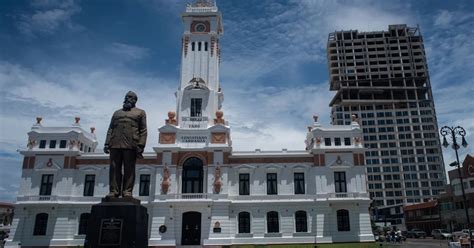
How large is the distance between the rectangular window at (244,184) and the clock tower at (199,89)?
3.98 m

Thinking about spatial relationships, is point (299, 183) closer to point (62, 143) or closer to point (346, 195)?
point (346, 195)

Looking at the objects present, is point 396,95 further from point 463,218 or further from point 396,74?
point 463,218

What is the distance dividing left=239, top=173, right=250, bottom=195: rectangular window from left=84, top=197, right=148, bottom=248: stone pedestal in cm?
2653

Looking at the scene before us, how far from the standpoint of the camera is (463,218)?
2253 inches

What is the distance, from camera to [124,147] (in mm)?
13859

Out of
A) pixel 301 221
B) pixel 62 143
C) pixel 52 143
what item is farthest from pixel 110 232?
pixel 52 143

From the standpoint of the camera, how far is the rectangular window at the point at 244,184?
129 feet

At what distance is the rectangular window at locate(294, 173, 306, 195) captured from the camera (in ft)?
130

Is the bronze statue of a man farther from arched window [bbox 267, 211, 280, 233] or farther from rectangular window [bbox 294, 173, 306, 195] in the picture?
rectangular window [bbox 294, 173, 306, 195]

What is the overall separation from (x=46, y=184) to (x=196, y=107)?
17.9 meters

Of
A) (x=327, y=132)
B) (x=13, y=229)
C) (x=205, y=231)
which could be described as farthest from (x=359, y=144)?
(x=13, y=229)

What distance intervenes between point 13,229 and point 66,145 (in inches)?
384

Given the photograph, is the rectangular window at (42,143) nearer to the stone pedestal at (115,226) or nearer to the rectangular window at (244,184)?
the rectangular window at (244,184)

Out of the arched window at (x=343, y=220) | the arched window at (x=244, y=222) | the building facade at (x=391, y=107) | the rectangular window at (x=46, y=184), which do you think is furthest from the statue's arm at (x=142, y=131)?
the building facade at (x=391, y=107)
